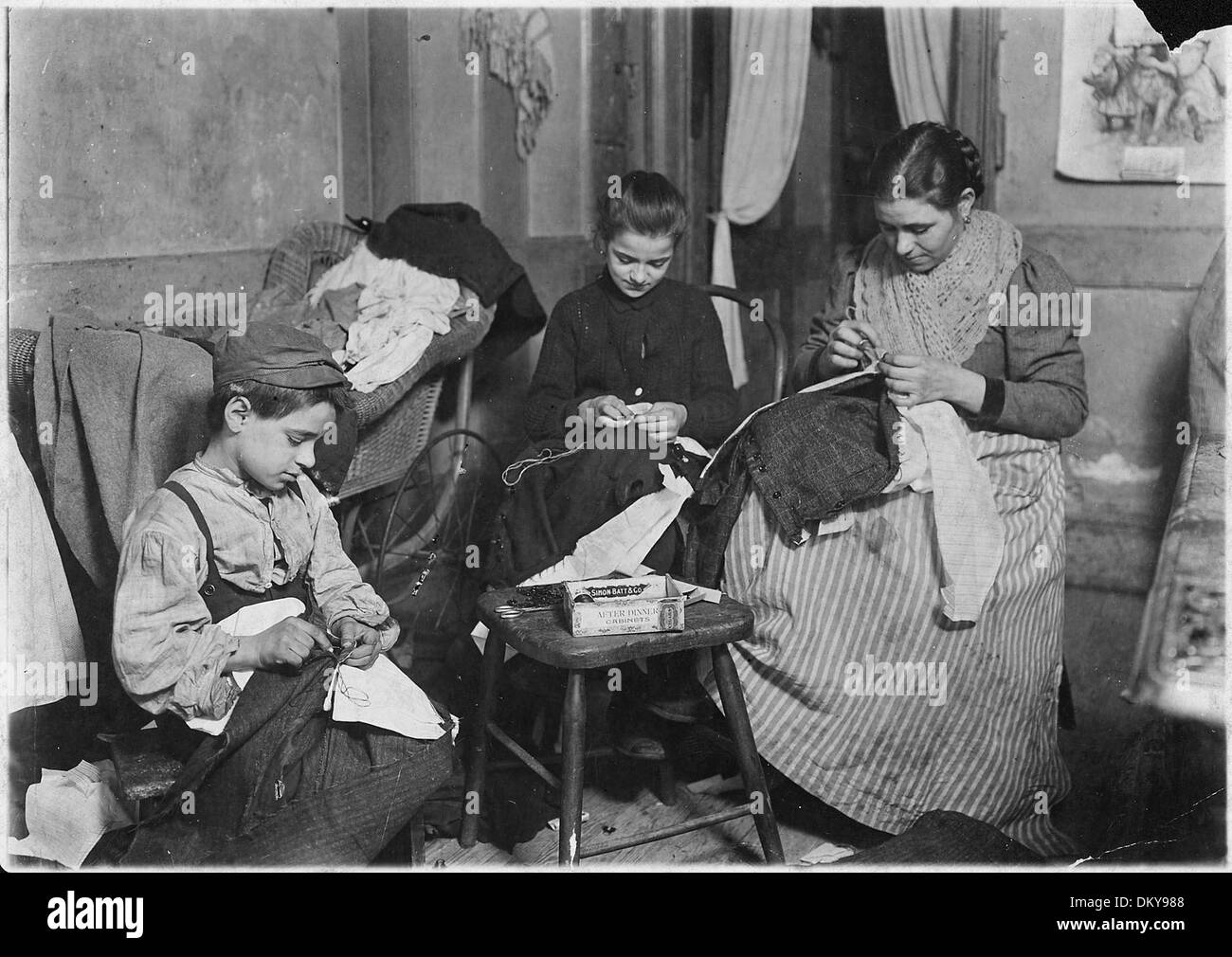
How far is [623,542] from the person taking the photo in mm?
2867

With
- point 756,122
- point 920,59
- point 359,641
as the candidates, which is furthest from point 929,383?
point 756,122

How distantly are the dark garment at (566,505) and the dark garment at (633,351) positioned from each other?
338 mm

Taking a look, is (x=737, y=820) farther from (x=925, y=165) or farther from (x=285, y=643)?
(x=925, y=165)

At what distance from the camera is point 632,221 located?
307 centimetres

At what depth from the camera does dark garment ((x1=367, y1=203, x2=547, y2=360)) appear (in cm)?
378

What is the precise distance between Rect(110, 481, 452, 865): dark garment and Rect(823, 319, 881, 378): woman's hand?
1350 mm

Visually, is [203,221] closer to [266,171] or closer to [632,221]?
[266,171]

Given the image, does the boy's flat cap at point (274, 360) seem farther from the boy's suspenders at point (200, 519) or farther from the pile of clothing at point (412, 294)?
the pile of clothing at point (412, 294)

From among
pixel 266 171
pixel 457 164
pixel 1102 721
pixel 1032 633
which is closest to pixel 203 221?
pixel 266 171

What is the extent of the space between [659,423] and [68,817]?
→ 156 centimetres

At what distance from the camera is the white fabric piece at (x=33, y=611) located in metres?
2.51

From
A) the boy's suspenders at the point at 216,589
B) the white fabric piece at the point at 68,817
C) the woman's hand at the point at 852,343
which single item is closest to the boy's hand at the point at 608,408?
the woman's hand at the point at 852,343

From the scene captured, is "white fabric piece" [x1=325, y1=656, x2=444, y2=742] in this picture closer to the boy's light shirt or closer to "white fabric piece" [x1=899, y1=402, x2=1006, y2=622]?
the boy's light shirt

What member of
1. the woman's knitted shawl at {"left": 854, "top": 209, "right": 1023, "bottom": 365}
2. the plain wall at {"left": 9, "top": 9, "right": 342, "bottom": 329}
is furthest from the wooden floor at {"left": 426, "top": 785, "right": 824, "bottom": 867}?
the plain wall at {"left": 9, "top": 9, "right": 342, "bottom": 329}
